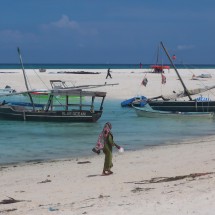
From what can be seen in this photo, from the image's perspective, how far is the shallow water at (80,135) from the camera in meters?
20.1

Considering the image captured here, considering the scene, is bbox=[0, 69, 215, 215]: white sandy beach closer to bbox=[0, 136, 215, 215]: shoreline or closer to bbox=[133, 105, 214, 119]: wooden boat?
bbox=[0, 136, 215, 215]: shoreline

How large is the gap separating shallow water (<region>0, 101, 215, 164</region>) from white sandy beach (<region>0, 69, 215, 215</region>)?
241cm

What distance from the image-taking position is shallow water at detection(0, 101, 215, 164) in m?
20.1

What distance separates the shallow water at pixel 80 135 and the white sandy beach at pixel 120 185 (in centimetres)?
241

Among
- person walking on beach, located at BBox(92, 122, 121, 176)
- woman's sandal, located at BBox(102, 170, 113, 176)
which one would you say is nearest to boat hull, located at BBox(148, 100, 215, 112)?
woman's sandal, located at BBox(102, 170, 113, 176)

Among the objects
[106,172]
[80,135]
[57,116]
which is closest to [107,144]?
[106,172]

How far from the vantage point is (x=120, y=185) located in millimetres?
12148

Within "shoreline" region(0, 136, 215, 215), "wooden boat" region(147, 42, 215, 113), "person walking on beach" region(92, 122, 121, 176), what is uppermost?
"wooden boat" region(147, 42, 215, 113)

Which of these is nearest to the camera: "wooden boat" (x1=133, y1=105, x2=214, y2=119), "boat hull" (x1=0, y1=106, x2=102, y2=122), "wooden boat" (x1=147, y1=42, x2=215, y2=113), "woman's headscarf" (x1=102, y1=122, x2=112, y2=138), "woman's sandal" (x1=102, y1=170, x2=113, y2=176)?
"woman's headscarf" (x1=102, y1=122, x2=112, y2=138)

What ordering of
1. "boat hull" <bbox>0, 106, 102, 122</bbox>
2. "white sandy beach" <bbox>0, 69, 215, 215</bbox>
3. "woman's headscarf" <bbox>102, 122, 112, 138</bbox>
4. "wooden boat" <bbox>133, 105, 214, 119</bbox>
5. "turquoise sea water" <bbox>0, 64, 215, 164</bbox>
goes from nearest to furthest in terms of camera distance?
"white sandy beach" <bbox>0, 69, 215, 215</bbox> → "woman's headscarf" <bbox>102, 122, 112, 138</bbox> → "turquoise sea water" <bbox>0, 64, 215, 164</bbox> → "boat hull" <bbox>0, 106, 102, 122</bbox> → "wooden boat" <bbox>133, 105, 214, 119</bbox>

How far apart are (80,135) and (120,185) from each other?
13884 millimetres

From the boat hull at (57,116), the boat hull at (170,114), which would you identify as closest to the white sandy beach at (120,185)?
the boat hull at (57,116)

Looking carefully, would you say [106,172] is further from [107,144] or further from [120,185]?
[120,185]

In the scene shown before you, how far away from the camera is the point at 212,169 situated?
45.3ft
